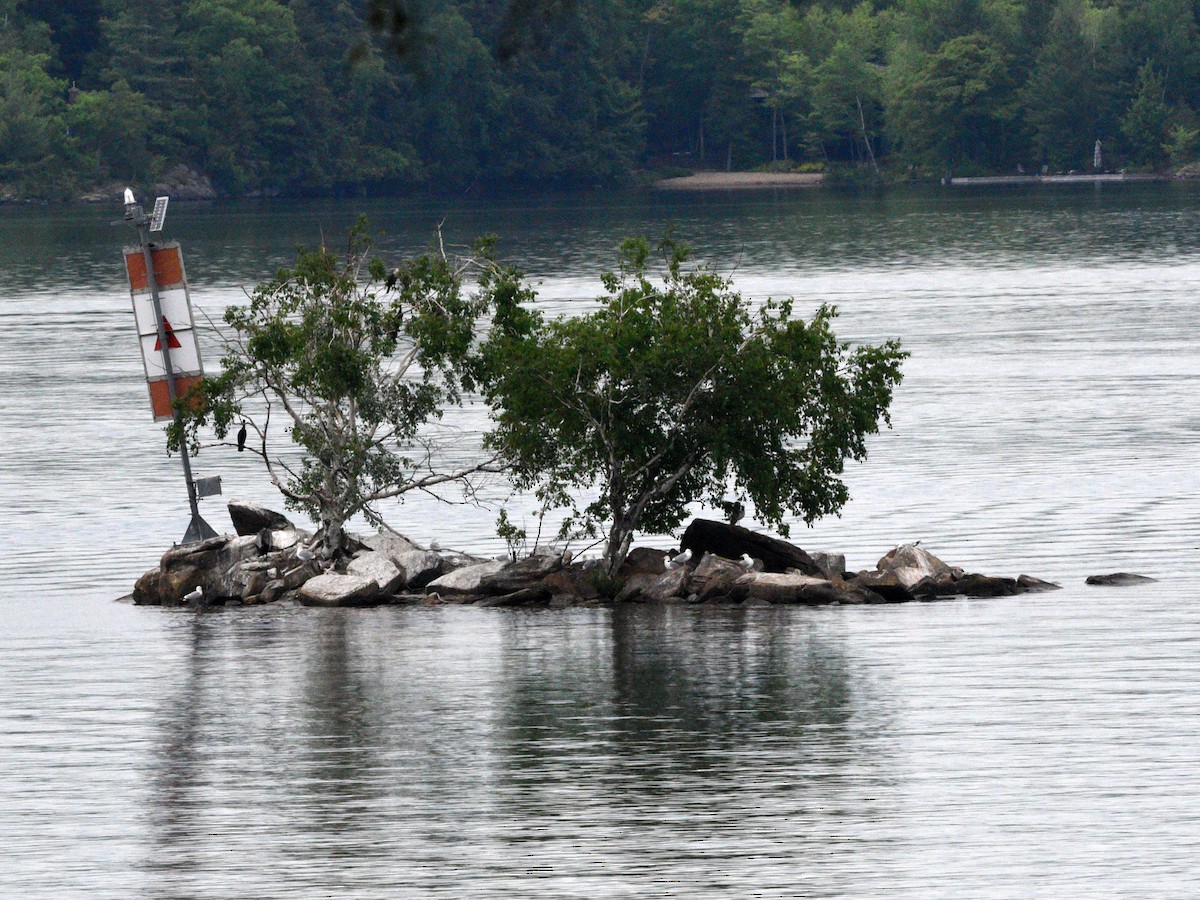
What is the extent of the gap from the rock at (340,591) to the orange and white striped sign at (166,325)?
5261 mm

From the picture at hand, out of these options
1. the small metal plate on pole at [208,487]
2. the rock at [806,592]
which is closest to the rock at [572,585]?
the rock at [806,592]

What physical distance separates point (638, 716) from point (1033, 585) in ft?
40.1

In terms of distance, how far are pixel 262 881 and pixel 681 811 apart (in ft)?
16.7

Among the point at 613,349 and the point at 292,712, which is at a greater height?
the point at 613,349

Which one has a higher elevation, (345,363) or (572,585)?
(345,363)

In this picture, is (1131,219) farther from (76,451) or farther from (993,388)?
(76,451)

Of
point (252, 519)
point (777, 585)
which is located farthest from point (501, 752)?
point (252, 519)

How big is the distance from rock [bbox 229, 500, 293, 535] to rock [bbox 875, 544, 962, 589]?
38.6ft

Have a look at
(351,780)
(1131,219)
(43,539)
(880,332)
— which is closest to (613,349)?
(351,780)

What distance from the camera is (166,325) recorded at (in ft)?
144

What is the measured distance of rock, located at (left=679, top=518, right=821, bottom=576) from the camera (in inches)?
1628

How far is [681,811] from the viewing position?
83.6 feet

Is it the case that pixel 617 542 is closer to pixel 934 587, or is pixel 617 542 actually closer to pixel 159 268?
pixel 934 587

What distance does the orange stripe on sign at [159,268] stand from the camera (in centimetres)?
4367
